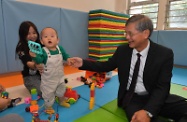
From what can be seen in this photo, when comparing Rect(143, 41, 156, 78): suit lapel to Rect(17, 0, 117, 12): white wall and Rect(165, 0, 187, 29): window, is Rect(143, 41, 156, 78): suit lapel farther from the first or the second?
Rect(165, 0, 187, 29): window

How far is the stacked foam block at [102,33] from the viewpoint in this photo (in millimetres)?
3635

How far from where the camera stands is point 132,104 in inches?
58.4

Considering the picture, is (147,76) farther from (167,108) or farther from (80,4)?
(80,4)

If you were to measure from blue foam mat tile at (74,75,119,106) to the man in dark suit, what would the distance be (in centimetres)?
42

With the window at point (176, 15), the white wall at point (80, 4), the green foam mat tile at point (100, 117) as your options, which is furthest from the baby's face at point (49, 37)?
the window at point (176, 15)

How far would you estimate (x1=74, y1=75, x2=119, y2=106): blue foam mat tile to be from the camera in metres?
1.91

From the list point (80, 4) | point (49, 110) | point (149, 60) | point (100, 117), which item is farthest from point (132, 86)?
point (80, 4)

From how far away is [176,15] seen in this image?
182 inches

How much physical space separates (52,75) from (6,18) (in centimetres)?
167

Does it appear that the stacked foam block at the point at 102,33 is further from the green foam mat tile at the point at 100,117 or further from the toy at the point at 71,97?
the green foam mat tile at the point at 100,117

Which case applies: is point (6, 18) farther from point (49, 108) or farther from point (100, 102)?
point (100, 102)

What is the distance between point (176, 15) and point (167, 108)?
160 inches

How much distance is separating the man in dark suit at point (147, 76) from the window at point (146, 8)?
13.1 feet

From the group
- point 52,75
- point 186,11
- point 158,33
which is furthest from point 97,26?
point 186,11
